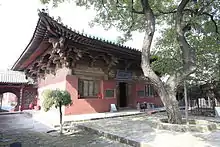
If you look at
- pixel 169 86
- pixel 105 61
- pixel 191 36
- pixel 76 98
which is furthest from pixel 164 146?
pixel 105 61

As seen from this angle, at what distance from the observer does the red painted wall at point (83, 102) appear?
24.7ft

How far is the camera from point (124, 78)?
387 inches

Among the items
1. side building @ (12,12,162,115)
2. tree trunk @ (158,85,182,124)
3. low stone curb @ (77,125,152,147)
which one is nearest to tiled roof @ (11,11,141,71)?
side building @ (12,12,162,115)

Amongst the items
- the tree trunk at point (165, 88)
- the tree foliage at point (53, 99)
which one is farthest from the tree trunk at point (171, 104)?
the tree foliage at point (53, 99)

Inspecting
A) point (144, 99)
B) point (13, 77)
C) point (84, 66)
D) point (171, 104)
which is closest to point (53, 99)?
point (171, 104)

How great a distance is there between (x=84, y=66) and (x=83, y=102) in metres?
1.85

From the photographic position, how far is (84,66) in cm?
832

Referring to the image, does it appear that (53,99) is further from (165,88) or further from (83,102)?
(83,102)

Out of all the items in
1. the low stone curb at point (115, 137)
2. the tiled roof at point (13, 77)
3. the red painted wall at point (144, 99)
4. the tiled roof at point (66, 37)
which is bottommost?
the low stone curb at point (115, 137)

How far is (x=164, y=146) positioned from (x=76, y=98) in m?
5.22

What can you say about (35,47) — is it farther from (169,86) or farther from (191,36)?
(191,36)

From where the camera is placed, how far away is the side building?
21.9 feet

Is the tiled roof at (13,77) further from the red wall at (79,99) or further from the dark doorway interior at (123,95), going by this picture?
the dark doorway interior at (123,95)

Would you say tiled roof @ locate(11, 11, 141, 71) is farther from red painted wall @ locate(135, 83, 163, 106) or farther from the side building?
red painted wall @ locate(135, 83, 163, 106)
